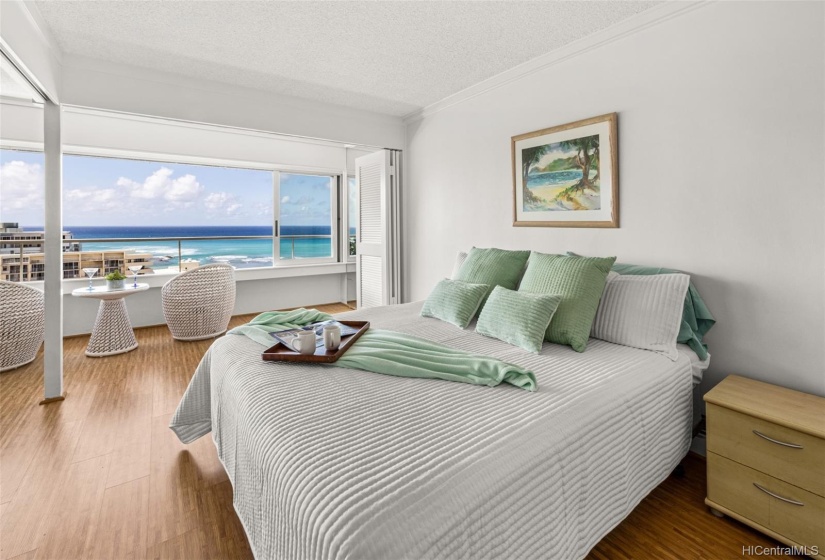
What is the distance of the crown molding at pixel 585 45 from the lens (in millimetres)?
2205

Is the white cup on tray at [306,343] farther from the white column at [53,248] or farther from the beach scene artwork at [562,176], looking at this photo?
the white column at [53,248]

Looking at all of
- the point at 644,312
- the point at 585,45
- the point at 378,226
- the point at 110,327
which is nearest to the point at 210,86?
the point at 378,226

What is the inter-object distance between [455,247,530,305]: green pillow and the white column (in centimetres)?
297

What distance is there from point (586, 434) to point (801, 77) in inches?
77.4

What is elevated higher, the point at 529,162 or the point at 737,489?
the point at 529,162

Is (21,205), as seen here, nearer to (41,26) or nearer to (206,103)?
(206,103)

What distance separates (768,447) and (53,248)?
4.29m

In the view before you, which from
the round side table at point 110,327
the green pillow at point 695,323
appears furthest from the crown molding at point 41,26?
the green pillow at point 695,323

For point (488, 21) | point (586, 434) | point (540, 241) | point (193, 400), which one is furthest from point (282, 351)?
point (488, 21)

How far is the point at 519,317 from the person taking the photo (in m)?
2.12

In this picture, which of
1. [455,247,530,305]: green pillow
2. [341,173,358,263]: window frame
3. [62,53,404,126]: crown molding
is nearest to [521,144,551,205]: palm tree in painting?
[455,247,530,305]: green pillow

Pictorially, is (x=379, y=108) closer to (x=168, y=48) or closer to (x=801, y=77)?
(x=168, y=48)

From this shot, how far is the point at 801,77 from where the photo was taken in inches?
71.1

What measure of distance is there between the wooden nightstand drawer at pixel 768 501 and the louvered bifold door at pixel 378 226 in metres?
3.40
